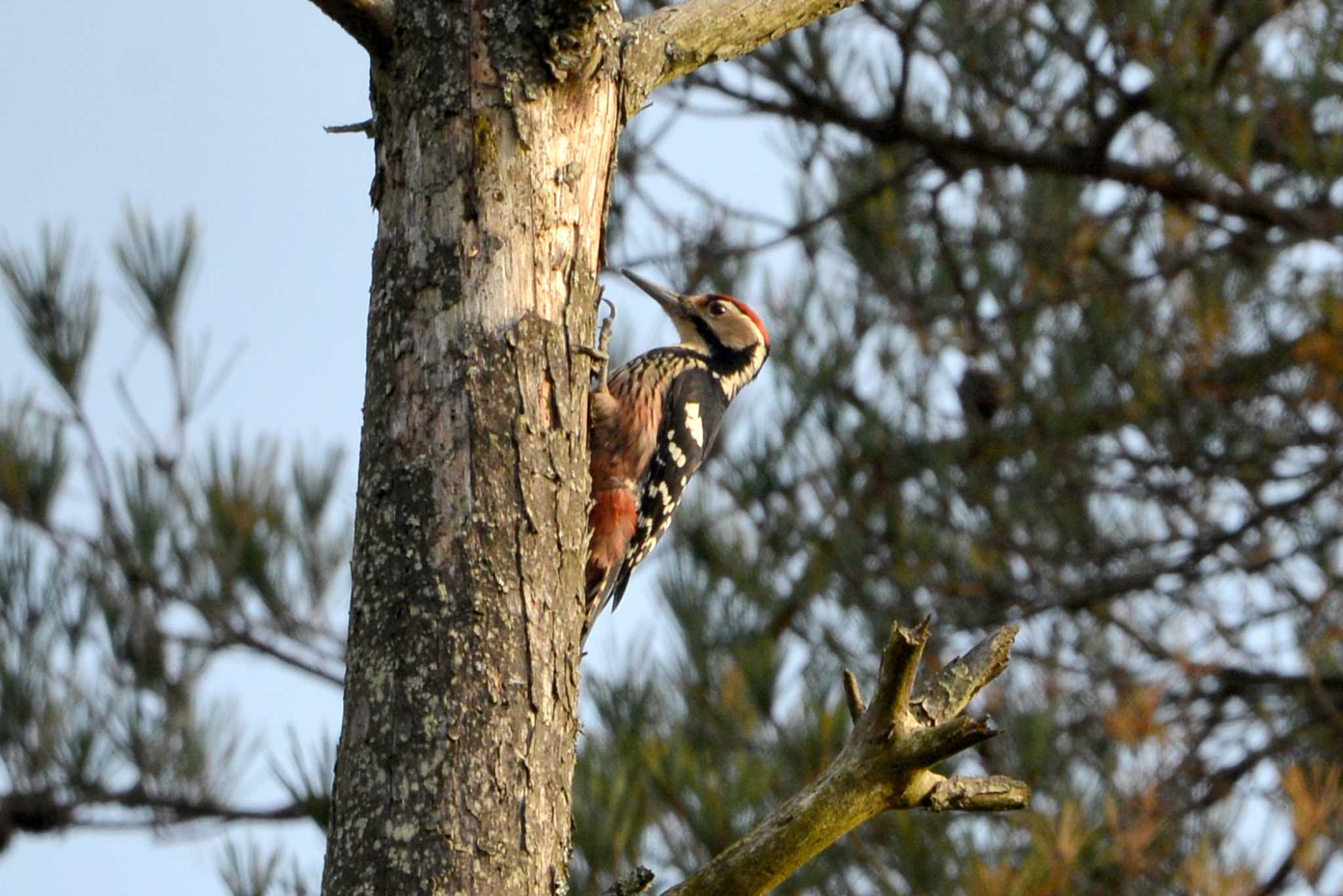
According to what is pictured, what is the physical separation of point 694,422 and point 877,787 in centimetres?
225

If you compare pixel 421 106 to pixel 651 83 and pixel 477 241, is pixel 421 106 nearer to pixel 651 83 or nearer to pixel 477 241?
pixel 477 241

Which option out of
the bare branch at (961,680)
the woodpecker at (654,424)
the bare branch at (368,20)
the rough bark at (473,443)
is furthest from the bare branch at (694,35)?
the woodpecker at (654,424)

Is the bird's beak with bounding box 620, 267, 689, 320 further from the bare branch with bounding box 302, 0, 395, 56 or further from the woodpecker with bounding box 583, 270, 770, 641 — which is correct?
the bare branch with bounding box 302, 0, 395, 56

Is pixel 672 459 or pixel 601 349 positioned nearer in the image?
pixel 601 349

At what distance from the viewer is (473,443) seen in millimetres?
2088

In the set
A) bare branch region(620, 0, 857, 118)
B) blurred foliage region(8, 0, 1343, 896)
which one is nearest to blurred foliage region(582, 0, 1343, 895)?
blurred foliage region(8, 0, 1343, 896)

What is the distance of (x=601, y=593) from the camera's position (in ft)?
12.4

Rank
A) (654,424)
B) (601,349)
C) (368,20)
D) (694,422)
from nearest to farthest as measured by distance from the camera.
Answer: (368,20) → (601,349) → (654,424) → (694,422)

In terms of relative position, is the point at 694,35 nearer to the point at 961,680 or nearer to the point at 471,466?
the point at 471,466

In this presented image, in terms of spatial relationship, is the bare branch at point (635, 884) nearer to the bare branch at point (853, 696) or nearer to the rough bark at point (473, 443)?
the rough bark at point (473, 443)

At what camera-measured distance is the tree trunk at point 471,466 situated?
1.93 metres

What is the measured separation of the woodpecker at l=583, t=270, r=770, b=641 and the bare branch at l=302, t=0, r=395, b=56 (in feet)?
4.35

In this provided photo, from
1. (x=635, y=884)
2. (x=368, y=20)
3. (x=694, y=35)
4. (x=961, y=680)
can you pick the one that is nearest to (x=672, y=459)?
(x=694, y=35)

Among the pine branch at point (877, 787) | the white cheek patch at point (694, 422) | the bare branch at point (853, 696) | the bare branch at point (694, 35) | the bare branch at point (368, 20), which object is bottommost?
the pine branch at point (877, 787)
